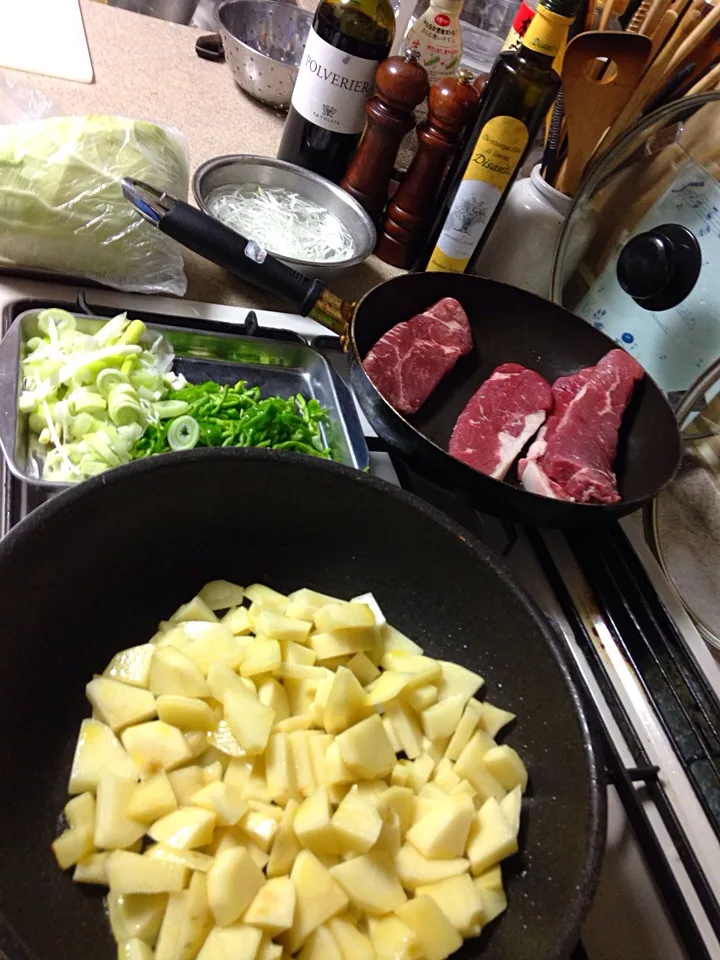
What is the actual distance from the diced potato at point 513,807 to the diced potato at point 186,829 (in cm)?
27

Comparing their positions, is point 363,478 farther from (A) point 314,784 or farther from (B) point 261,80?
(B) point 261,80

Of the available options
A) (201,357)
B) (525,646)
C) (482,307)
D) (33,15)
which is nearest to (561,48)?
(482,307)

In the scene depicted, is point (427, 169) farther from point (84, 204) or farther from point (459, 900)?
point (459, 900)

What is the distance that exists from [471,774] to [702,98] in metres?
1.01

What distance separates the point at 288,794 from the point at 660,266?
958 mm

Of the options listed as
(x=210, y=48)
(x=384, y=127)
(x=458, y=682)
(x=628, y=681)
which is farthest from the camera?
(x=210, y=48)

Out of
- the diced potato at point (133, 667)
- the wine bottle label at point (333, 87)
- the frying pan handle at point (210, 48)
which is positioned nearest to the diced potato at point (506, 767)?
the diced potato at point (133, 667)

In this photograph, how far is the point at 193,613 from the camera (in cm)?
74

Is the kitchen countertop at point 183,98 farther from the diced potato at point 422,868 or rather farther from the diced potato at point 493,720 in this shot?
the diced potato at point 422,868

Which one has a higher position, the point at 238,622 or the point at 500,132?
the point at 500,132

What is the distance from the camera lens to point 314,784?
0.64 metres

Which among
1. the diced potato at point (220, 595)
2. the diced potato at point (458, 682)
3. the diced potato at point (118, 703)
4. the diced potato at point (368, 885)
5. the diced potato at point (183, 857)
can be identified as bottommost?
the diced potato at point (220, 595)

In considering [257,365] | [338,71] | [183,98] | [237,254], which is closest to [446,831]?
[257,365]

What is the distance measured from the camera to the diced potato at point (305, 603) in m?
0.75
